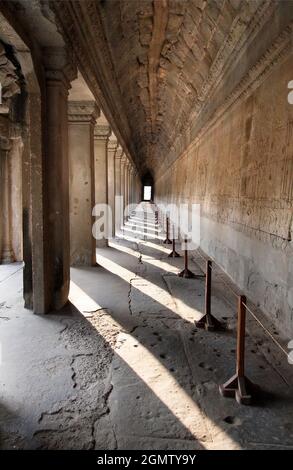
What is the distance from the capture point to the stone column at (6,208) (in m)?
7.94

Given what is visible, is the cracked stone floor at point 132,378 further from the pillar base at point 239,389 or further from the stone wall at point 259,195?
the stone wall at point 259,195

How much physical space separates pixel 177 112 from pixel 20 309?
11.4 meters

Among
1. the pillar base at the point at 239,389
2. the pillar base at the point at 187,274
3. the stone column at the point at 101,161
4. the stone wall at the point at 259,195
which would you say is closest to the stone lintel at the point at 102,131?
the stone column at the point at 101,161

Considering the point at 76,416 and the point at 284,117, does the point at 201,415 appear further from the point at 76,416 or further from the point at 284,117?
the point at 284,117

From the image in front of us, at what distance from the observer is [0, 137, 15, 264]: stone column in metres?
7.94

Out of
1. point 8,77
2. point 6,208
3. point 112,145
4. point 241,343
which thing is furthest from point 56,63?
point 112,145

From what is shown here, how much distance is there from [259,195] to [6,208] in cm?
577

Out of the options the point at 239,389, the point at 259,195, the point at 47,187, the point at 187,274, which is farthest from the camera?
the point at 187,274

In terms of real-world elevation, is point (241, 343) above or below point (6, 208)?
below

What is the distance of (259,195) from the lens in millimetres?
5430

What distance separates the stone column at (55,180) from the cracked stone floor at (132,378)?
0.36m

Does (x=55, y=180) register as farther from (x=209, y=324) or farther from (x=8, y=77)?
(x=209, y=324)

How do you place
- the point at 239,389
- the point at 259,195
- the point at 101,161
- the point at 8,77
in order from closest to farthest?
the point at 239,389
the point at 8,77
the point at 259,195
the point at 101,161

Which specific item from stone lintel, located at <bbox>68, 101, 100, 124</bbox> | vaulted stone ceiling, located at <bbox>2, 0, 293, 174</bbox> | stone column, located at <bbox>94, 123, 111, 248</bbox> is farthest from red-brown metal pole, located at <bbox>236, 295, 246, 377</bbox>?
stone column, located at <bbox>94, 123, 111, 248</bbox>
